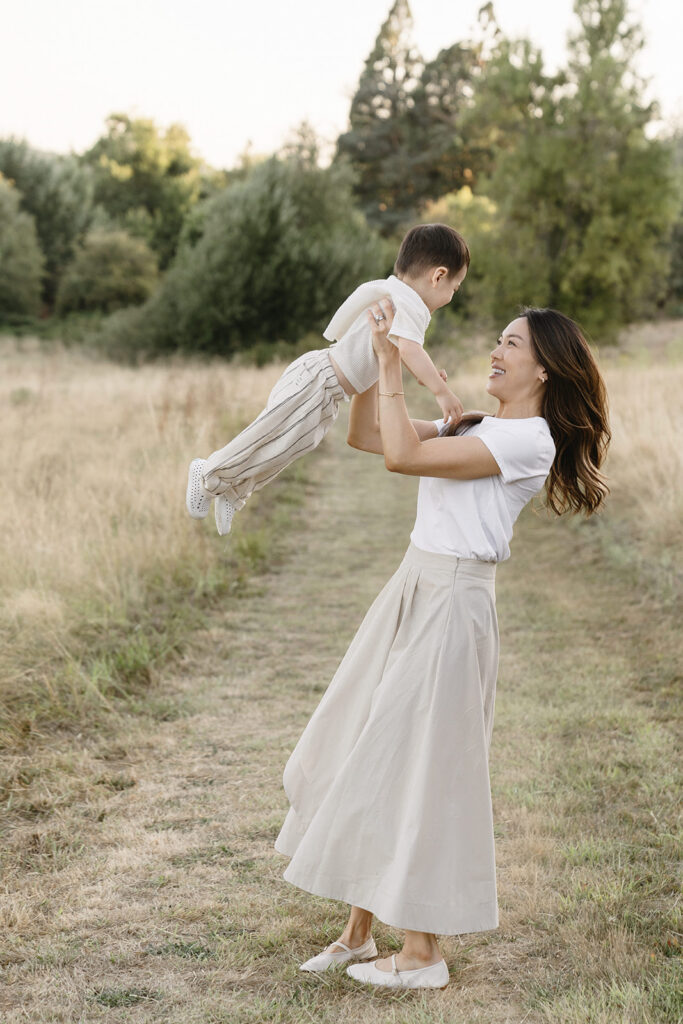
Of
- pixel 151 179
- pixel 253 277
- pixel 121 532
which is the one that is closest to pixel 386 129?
pixel 151 179

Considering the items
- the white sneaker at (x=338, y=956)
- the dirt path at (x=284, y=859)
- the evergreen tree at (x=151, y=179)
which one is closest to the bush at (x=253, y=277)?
the evergreen tree at (x=151, y=179)

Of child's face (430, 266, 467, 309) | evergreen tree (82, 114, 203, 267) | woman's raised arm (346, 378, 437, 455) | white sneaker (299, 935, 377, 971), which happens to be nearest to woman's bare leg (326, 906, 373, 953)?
white sneaker (299, 935, 377, 971)

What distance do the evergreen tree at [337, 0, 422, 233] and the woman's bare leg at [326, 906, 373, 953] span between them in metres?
44.0

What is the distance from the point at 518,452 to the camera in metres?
2.54

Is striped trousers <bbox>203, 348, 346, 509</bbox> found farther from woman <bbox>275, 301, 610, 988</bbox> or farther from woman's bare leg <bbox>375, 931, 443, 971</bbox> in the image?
woman's bare leg <bbox>375, 931, 443, 971</bbox>

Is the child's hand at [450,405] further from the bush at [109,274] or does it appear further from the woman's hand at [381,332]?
the bush at [109,274]

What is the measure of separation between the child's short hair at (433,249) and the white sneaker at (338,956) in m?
1.98

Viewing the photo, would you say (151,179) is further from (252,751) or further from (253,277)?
(252,751)

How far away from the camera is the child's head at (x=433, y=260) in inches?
115

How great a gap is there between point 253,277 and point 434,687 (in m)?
25.0

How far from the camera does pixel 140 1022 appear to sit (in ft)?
8.34

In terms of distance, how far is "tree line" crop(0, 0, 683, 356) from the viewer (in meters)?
22.2

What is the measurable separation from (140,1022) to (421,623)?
1275 millimetres

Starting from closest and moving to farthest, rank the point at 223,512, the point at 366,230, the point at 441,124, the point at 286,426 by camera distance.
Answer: the point at 286,426 → the point at 223,512 → the point at 366,230 → the point at 441,124
